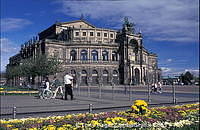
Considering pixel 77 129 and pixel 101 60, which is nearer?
A: pixel 77 129

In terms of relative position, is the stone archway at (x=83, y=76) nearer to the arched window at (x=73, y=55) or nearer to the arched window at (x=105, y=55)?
the arched window at (x=73, y=55)

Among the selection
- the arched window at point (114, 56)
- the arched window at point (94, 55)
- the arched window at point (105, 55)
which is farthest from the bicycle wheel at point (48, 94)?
the arched window at point (114, 56)

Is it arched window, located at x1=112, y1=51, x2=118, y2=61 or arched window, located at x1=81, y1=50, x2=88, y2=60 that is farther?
arched window, located at x1=112, y1=51, x2=118, y2=61

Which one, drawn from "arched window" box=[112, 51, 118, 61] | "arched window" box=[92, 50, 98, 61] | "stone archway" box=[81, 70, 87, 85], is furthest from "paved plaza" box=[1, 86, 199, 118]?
"arched window" box=[112, 51, 118, 61]

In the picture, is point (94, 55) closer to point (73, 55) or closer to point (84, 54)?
point (84, 54)

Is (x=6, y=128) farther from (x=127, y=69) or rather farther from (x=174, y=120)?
(x=127, y=69)

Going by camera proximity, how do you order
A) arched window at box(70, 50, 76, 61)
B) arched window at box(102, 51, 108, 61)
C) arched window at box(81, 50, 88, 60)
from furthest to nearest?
1. arched window at box(102, 51, 108, 61)
2. arched window at box(81, 50, 88, 60)
3. arched window at box(70, 50, 76, 61)

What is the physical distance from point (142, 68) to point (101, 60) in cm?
1628

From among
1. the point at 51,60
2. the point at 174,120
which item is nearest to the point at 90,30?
the point at 51,60

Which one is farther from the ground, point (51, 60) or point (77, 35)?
point (77, 35)

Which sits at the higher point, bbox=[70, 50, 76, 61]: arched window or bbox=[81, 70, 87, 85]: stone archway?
bbox=[70, 50, 76, 61]: arched window

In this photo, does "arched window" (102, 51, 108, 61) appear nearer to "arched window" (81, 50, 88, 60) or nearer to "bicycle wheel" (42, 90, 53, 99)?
"arched window" (81, 50, 88, 60)

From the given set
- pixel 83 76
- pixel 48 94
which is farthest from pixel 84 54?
pixel 48 94

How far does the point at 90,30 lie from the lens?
8862cm
